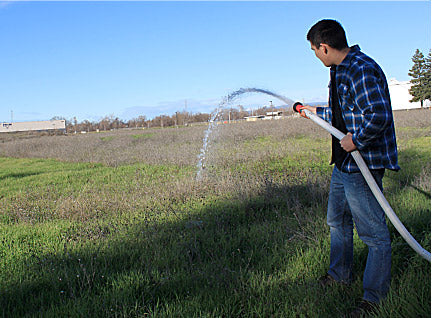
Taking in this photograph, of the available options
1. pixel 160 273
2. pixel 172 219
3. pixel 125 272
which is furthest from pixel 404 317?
pixel 172 219

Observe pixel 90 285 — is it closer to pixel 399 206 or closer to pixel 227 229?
pixel 227 229

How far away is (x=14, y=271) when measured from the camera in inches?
143

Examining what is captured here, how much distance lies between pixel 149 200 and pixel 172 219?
128cm

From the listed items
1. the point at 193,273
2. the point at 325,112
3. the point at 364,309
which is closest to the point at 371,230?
the point at 364,309

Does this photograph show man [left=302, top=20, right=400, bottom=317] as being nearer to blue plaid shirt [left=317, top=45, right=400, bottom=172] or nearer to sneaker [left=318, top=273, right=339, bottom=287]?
blue plaid shirt [left=317, top=45, right=400, bottom=172]

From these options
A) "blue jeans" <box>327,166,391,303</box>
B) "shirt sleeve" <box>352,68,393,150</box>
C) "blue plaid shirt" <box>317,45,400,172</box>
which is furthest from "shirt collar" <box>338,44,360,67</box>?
"blue jeans" <box>327,166,391,303</box>

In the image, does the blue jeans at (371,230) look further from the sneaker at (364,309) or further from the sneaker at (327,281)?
the sneaker at (327,281)

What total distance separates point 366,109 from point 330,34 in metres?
0.64

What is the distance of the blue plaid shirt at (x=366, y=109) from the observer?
96.5 inches

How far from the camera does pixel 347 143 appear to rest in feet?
8.48

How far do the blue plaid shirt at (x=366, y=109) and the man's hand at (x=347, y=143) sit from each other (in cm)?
3

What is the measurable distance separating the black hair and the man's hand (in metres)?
0.69

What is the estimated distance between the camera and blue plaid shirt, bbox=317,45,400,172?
2.45m

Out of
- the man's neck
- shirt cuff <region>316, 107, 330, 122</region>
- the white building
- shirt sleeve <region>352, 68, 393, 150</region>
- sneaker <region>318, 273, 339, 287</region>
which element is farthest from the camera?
the white building
